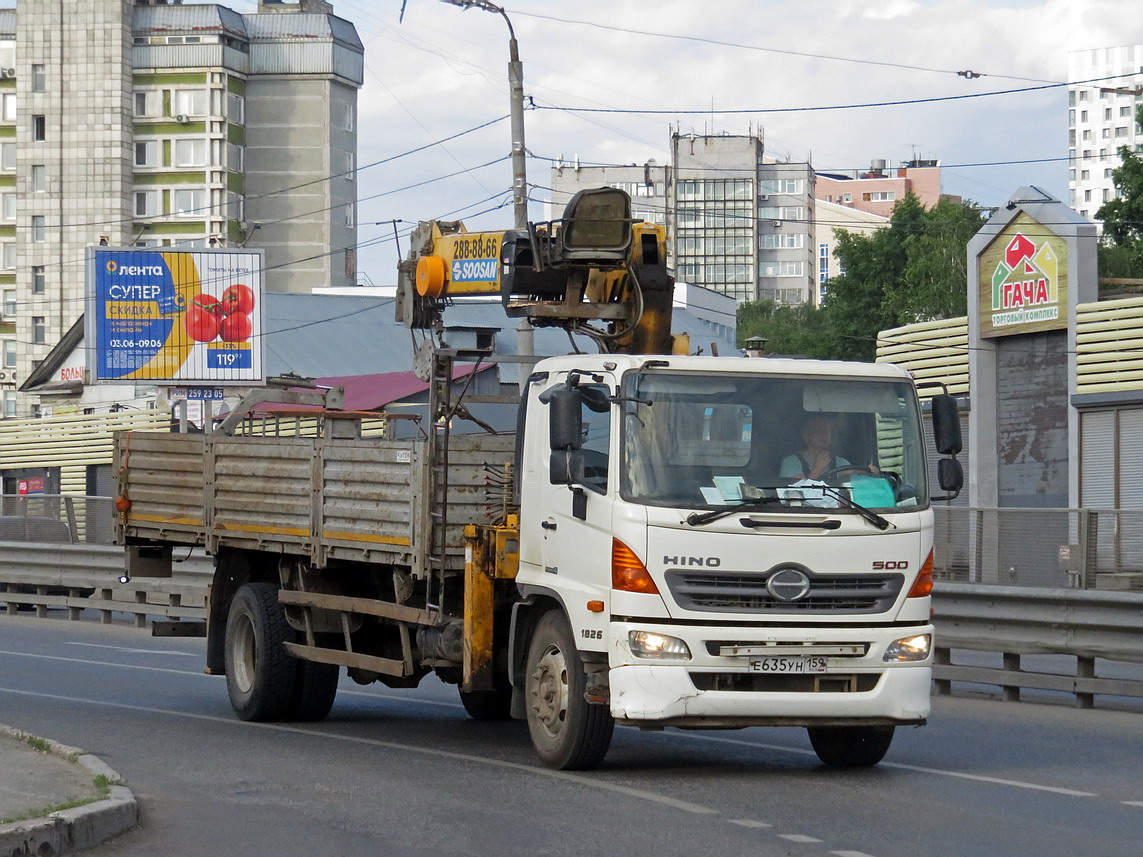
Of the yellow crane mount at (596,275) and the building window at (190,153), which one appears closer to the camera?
the yellow crane mount at (596,275)

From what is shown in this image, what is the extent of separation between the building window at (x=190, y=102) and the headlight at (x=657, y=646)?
97.5m

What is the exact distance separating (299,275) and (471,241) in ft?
305

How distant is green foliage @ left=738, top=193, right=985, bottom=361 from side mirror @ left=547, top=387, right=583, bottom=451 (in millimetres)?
58225

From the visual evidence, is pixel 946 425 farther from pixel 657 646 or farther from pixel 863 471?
pixel 657 646

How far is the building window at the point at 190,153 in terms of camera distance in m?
104

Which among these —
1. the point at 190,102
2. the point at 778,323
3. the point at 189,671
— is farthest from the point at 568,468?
the point at 778,323

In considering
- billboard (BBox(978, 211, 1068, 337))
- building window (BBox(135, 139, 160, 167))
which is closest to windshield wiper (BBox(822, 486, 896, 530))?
billboard (BBox(978, 211, 1068, 337))

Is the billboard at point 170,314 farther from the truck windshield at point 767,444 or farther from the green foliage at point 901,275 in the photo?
the truck windshield at point 767,444

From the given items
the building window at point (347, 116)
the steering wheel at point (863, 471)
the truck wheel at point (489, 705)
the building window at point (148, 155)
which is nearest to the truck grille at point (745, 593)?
the steering wheel at point (863, 471)

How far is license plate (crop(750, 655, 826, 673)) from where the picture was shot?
9.52 metres

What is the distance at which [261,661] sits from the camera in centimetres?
1308

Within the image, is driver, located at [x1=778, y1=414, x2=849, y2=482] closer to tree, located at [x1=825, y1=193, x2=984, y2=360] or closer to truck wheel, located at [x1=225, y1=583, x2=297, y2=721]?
truck wheel, located at [x1=225, y1=583, x2=297, y2=721]

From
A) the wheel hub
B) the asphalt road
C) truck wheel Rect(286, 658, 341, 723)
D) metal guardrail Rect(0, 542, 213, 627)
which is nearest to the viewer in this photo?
the asphalt road

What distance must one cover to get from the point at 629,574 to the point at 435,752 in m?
2.46
